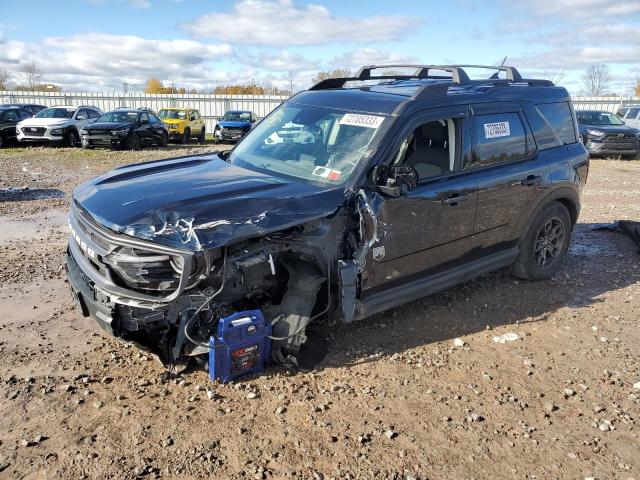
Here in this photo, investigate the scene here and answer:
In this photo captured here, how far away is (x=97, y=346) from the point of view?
4.07m

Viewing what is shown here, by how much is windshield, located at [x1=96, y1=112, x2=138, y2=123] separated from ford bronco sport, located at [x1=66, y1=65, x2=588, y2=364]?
621 inches

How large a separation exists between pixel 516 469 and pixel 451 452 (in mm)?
352

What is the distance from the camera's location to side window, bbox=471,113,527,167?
4668 mm

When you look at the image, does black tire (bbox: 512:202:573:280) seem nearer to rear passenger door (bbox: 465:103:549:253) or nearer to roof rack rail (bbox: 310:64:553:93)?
rear passenger door (bbox: 465:103:549:253)

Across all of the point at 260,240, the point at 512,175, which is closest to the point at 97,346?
the point at 260,240

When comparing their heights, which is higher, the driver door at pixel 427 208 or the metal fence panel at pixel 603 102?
the metal fence panel at pixel 603 102

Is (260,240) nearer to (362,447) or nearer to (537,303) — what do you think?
(362,447)

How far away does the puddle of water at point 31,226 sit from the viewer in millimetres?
6998

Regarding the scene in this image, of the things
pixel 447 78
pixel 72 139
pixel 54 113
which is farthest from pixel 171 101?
pixel 447 78

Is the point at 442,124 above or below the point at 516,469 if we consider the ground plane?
above

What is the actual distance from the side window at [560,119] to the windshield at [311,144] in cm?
228

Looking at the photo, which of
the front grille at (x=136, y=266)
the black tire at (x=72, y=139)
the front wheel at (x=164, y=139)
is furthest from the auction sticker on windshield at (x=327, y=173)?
the black tire at (x=72, y=139)

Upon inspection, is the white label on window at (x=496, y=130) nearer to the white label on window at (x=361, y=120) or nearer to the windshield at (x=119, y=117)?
the white label on window at (x=361, y=120)

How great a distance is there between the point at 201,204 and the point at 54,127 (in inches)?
713
